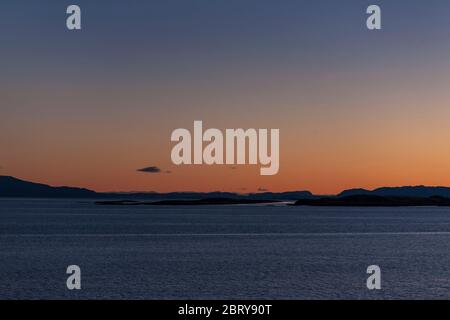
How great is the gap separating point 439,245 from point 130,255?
48.9m

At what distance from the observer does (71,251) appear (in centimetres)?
7988

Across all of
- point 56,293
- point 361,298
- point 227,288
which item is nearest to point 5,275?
point 56,293

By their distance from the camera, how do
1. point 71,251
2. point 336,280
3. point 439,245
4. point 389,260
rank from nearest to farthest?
point 336,280 → point 389,260 → point 71,251 → point 439,245

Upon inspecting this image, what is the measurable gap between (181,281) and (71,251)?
32560 mm

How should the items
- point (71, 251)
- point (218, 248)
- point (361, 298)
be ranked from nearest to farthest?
point (361, 298) < point (71, 251) < point (218, 248)

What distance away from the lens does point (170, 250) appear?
81.0 m

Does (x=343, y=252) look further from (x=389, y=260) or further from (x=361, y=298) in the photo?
(x=361, y=298)

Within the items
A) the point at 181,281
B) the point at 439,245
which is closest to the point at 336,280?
the point at 181,281

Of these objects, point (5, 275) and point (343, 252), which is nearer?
point (5, 275)

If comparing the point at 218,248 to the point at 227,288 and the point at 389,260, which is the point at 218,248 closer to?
the point at 389,260
